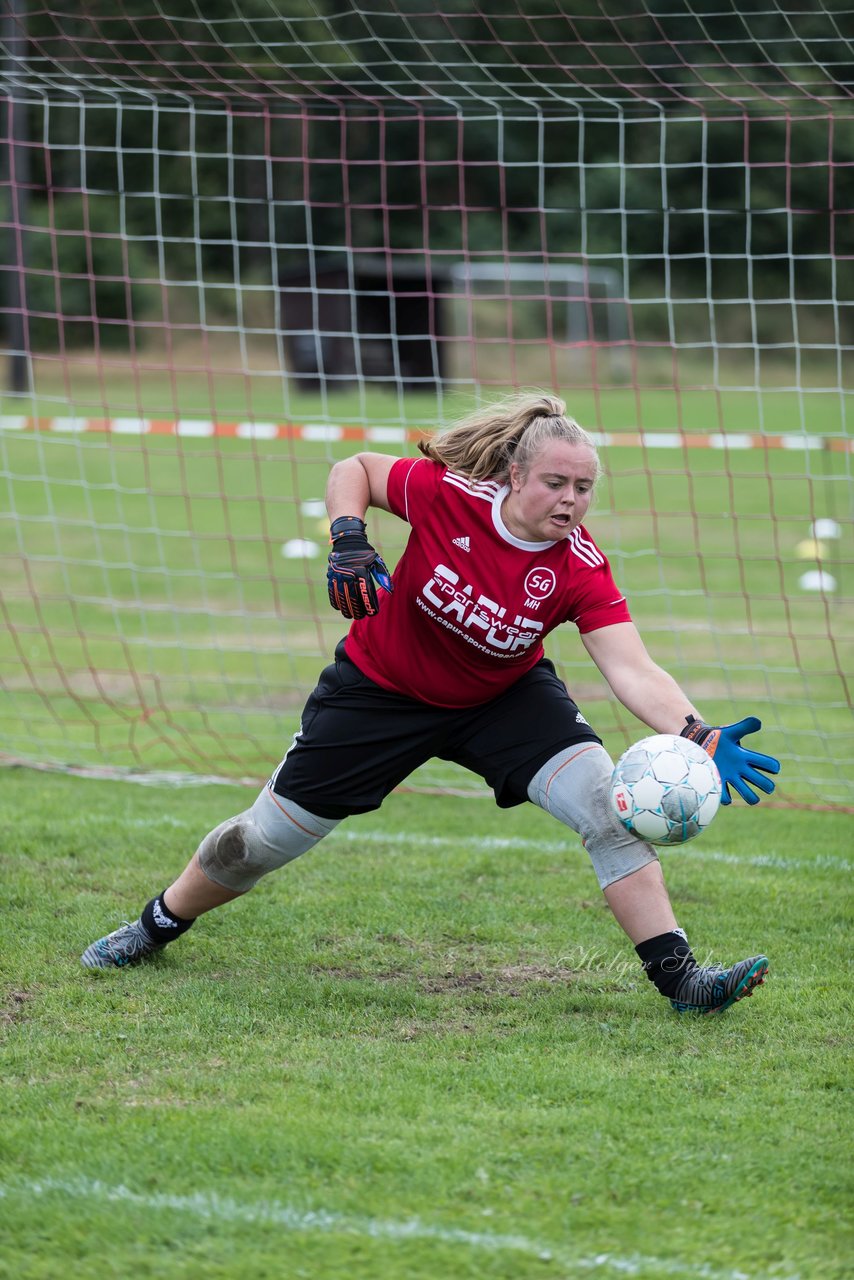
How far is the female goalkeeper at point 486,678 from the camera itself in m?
3.96

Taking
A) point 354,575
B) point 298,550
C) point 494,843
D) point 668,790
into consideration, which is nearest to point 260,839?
point 354,575

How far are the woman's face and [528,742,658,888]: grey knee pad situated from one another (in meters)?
0.64

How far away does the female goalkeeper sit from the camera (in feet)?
13.0

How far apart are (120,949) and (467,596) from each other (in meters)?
1.50

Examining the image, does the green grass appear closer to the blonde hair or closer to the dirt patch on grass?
the dirt patch on grass

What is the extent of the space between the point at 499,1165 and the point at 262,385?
2457cm

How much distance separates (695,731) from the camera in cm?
395

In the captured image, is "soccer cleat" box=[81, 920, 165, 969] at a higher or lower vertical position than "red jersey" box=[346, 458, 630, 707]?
lower

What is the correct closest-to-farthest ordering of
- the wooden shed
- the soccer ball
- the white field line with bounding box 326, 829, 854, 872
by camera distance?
the soccer ball, the white field line with bounding box 326, 829, 854, 872, the wooden shed

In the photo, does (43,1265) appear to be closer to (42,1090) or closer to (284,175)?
(42,1090)

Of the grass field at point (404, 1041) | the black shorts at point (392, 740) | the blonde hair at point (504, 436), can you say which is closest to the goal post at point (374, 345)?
the blonde hair at point (504, 436)

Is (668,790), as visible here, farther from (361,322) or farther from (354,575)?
(361,322)

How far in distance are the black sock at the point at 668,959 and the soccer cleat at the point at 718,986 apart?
22 mm

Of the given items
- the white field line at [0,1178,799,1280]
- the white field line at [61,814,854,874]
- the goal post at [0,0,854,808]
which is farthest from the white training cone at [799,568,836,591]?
the white field line at [0,1178,799,1280]
